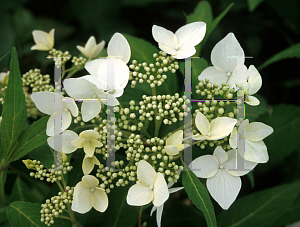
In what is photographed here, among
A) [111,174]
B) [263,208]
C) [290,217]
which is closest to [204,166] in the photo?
[111,174]

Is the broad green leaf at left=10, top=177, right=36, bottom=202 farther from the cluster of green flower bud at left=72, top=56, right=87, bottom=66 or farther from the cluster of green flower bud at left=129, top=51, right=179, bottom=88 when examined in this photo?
the cluster of green flower bud at left=129, top=51, right=179, bottom=88

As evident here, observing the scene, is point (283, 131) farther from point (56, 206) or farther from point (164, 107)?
point (56, 206)

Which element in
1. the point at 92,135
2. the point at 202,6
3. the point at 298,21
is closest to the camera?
the point at 92,135

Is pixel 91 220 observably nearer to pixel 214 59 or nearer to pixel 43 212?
pixel 43 212

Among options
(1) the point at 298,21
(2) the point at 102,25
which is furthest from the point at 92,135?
(1) the point at 298,21

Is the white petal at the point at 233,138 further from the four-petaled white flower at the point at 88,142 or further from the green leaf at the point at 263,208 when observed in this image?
the green leaf at the point at 263,208

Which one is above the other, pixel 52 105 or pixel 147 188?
pixel 52 105

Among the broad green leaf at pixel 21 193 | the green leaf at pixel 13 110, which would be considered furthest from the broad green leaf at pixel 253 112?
the broad green leaf at pixel 21 193
